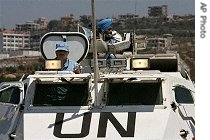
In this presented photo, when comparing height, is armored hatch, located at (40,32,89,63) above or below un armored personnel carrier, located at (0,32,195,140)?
above

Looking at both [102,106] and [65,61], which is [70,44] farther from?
[102,106]

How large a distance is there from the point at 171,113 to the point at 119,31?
577 centimetres

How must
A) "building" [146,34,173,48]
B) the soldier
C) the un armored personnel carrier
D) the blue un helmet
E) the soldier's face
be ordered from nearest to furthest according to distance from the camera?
the un armored personnel carrier < the soldier < the soldier's face < the blue un helmet < "building" [146,34,173,48]

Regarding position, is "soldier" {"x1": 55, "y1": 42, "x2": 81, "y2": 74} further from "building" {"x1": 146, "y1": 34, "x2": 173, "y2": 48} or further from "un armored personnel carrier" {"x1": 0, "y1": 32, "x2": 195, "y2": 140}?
"building" {"x1": 146, "y1": 34, "x2": 173, "y2": 48}

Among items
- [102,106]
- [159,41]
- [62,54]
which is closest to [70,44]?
[62,54]

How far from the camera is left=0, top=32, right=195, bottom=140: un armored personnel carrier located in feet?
33.1

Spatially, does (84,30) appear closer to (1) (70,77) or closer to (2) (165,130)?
(1) (70,77)

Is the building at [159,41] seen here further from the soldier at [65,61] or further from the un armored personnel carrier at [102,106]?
the un armored personnel carrier at [102,106]

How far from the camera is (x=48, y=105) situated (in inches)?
418

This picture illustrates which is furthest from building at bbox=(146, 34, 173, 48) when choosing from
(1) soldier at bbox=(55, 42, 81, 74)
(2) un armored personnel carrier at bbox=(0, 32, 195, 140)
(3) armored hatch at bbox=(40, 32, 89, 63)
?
(2) un armored personnel carrier at bbox=(0, 32, 195, 140)

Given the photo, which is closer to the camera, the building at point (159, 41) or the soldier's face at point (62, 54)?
the soldier's face at point (62, 54)

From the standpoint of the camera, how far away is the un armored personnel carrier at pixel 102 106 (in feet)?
33.1

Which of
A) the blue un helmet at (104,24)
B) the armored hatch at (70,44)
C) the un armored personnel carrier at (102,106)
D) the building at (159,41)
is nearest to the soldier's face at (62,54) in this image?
the un armored personnel carrier at (102,106)
